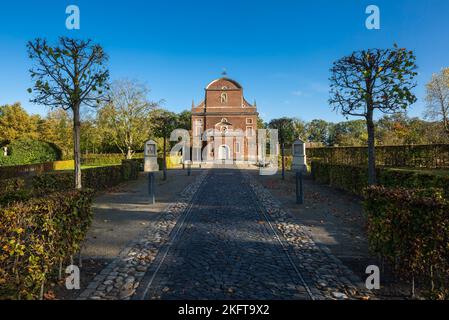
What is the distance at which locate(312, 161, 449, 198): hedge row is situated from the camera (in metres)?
7.46

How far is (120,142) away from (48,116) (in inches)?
952

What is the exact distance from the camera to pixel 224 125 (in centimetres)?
4797

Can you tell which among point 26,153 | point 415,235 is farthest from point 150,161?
point 26,153

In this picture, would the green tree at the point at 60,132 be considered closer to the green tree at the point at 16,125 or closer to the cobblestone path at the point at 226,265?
the green tree at the point at 16,125

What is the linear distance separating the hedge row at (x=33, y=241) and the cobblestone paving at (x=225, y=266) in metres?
0.69

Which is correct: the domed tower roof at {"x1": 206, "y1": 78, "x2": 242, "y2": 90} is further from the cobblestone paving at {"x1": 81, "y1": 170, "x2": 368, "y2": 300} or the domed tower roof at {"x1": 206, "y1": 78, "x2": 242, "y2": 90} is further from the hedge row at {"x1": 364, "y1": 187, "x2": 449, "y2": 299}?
the hedge row at {"x1": 364, "y1": 187, "x2": 449, "y2": 299}

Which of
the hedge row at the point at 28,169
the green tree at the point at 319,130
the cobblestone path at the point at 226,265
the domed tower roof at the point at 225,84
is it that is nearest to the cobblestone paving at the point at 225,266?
the cobblestone path at the point at 226,265

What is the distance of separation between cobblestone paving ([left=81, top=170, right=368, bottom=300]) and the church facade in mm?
39727

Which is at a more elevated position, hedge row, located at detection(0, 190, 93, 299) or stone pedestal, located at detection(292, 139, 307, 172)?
stone pedestal, located at detection(292, 139, 307, 172)

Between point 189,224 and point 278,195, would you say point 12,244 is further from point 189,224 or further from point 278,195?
point 278,195

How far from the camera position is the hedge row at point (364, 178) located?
746cm

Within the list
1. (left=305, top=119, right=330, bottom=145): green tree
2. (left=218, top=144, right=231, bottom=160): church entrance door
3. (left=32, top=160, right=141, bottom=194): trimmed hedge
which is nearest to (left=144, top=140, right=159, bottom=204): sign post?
(left=32, top=160, right=141, bottom=194): trimmed hedge

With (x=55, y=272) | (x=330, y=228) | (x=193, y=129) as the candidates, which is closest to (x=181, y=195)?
(x=330, y=228)
